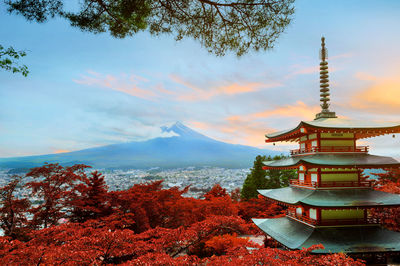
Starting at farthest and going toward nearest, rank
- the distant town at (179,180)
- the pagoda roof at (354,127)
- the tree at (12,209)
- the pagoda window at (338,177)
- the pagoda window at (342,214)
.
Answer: the distant town at (179,180) < the tree at (12,209) < the pagoda window at (338,177) < the pagoda window at (342,214) < the pagoda roof at (354,127)

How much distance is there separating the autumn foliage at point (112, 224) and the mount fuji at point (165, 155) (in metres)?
73.9

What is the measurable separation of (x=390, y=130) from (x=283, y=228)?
535 centimetres

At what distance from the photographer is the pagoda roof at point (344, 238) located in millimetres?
7430

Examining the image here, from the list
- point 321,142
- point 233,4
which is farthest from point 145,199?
point 233,4

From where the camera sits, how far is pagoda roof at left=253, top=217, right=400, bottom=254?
7.43m

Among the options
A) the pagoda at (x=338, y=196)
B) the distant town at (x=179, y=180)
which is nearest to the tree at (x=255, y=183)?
the distant town at (x=179, y=180)

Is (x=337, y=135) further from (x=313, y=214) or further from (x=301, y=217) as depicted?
(x=301, y=217)

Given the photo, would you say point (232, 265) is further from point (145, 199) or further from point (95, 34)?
point (145, 199)

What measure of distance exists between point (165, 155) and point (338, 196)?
10251 cm

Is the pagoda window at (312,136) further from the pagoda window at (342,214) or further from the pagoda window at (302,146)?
the pagoda window at (342,214)

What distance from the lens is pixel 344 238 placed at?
26.2 ft

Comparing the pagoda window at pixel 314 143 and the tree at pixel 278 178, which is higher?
the pagoda window at pixel 314 143

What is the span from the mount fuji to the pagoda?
3173 inches

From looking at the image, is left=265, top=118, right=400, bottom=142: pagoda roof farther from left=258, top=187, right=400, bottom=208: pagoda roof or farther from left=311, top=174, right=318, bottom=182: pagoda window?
left=258, top=187, right=400, bottom=208: pagoda roof
